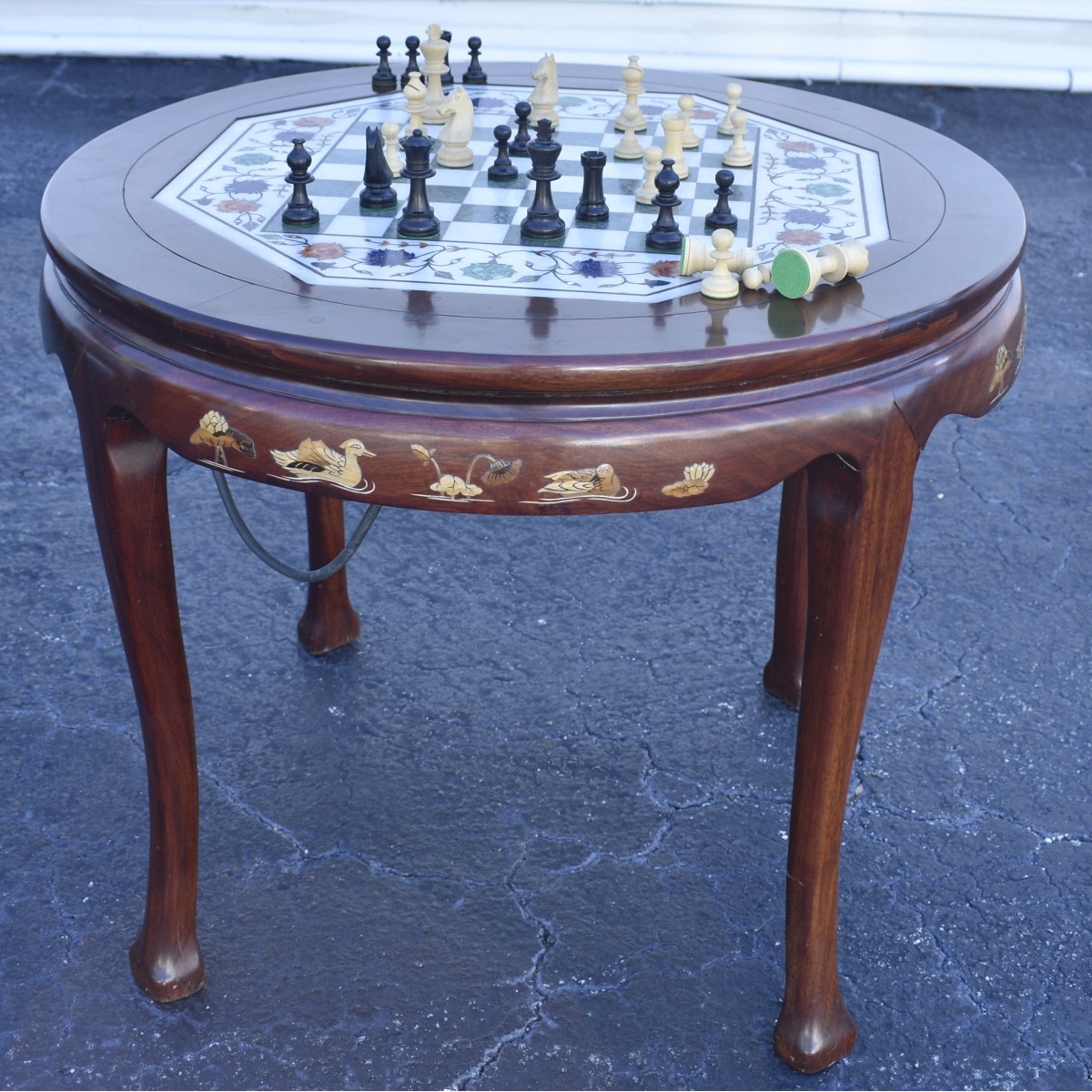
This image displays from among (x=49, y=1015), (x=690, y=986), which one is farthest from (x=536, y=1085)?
(x=49, y=1015)

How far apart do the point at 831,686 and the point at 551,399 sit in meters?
0.47

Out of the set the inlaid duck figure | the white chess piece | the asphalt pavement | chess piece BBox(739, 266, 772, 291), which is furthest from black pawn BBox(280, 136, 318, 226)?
the asphalt pavement

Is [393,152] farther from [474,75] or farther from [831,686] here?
[831,686]

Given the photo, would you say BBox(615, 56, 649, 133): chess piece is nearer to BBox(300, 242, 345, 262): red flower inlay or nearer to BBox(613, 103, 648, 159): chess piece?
BBox(613, 103, 648, 159): chess piece

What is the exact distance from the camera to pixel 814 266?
52.6 inches

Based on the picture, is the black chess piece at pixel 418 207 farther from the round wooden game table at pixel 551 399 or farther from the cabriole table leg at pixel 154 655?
the cabriole table leg at pixel 154 655

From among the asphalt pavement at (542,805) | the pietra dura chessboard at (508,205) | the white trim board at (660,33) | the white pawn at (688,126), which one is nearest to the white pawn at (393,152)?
the pietra dura chessboard at (508,205)

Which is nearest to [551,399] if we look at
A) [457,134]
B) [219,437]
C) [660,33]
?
[219,437]

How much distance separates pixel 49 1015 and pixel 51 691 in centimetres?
65

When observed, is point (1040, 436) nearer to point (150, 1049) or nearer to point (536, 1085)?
point (536, 1085)

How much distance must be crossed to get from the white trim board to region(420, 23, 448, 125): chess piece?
2.81 meters

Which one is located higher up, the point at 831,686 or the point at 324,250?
the point at 324,250

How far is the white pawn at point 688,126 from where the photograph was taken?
5.93ft

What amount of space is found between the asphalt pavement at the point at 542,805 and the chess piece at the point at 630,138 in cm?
86
